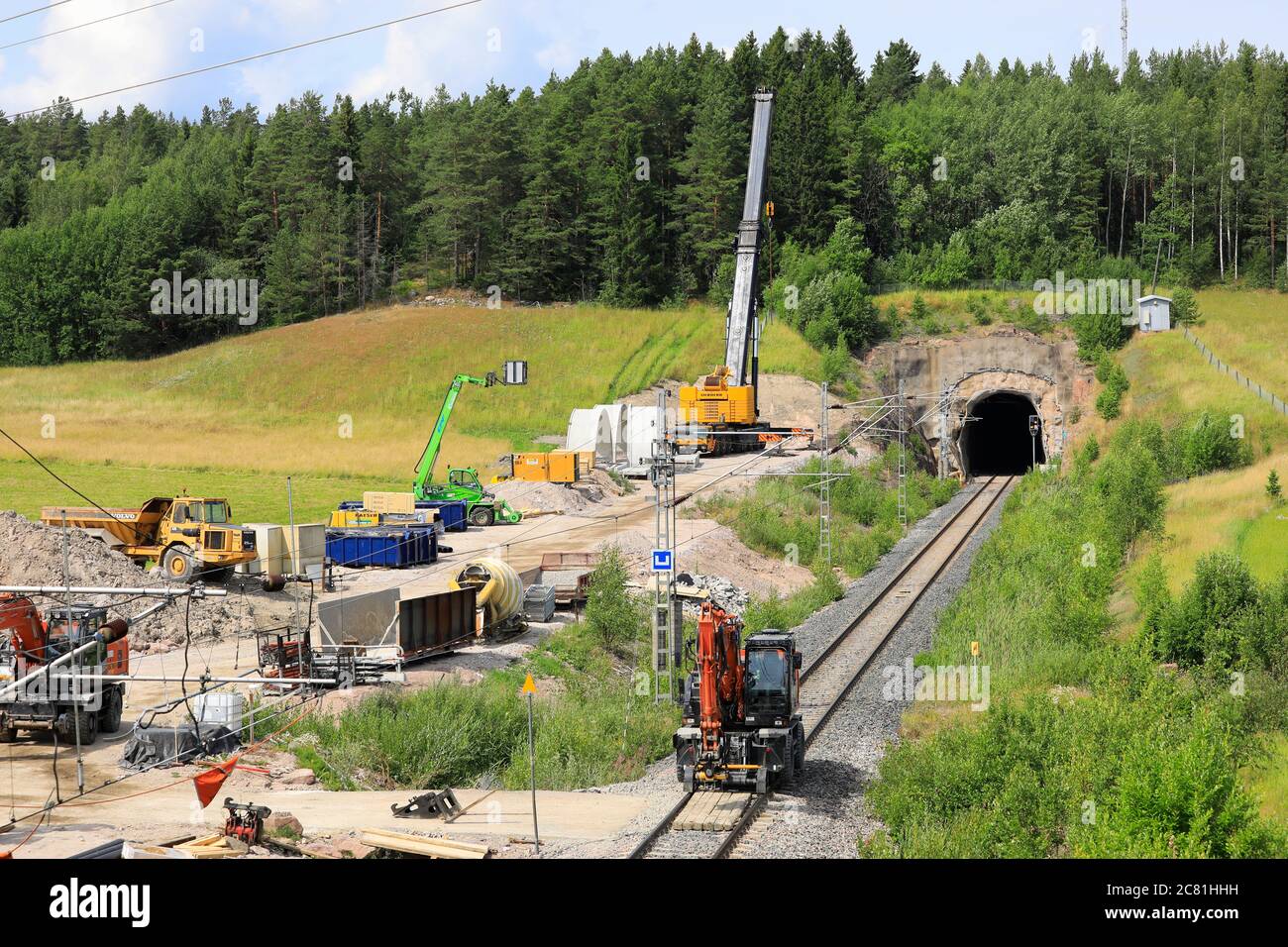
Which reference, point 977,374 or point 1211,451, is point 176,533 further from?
point 977,374

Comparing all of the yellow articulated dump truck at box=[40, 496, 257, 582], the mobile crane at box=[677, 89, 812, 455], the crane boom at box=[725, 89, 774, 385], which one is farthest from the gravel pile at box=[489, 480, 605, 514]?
the yellow articulated dump truck at box=[40, 496, 257, 582]

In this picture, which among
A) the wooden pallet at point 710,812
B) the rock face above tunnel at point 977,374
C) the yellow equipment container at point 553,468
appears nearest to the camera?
the wooden pallet at point 710,812

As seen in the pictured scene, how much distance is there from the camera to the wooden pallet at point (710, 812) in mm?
19234

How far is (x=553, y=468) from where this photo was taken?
5666cm

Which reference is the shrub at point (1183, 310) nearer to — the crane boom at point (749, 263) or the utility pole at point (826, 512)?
the crane boom at point (749, 263)

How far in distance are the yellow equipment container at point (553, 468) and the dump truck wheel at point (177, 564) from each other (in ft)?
69.4

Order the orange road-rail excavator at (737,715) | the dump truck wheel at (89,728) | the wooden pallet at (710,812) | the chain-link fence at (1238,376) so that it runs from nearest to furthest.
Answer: the wooden pallet at (710,812) → the orange road-rail excavator at (737,715) → the dump truck wheel at (89,728) → the chain-link fence at (1238,376)

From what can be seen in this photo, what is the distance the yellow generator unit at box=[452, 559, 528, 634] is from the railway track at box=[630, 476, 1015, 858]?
8330 mm

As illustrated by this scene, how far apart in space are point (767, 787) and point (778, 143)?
7515cm

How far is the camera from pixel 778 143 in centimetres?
9019

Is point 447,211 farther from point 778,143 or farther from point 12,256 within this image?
point 12,256

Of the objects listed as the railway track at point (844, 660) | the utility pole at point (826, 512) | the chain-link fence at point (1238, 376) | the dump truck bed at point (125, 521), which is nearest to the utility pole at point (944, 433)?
the railway track at point (844, 660)

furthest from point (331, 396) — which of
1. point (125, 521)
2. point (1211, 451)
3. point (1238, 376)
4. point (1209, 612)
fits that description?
point (1209, 612)

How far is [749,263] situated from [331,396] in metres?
34.0
